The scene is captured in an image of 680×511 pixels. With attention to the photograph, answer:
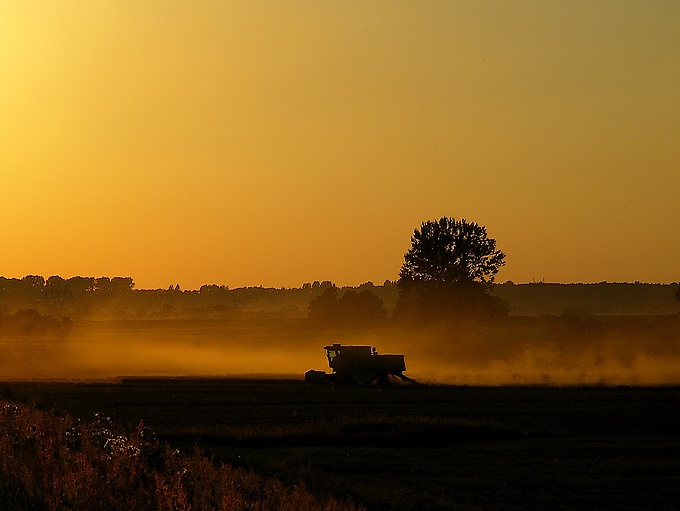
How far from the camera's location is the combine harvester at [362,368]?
6444 cm

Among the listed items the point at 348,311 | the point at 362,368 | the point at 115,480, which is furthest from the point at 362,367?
the point at 348,311

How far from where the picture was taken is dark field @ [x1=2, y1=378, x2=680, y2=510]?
78.2 ft

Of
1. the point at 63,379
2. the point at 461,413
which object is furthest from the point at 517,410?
the point at 63,379

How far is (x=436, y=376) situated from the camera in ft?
242

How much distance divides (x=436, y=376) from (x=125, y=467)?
5876 centimetres

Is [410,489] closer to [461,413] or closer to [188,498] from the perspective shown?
[188,498]

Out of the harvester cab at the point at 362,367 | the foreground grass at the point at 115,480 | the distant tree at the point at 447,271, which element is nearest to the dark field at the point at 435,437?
the foreground grass at the point at 115,480

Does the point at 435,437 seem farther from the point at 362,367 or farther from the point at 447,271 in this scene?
the point at 447,271

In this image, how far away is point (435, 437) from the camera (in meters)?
34.8

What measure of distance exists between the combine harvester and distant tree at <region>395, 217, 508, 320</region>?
145 feet

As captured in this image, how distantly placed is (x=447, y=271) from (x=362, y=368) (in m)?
48.6

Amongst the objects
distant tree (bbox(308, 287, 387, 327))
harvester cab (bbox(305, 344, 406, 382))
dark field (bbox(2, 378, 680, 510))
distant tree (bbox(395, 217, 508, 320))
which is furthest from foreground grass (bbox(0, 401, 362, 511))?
distant tree (bbox(308, 287, 387, 327))

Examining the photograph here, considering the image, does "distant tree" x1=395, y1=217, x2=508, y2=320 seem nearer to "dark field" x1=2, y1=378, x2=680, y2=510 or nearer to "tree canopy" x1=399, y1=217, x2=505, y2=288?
"tree canopy" x1=399, y1=217, x2=505, y2=288

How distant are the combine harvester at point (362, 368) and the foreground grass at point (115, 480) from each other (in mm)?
45039
